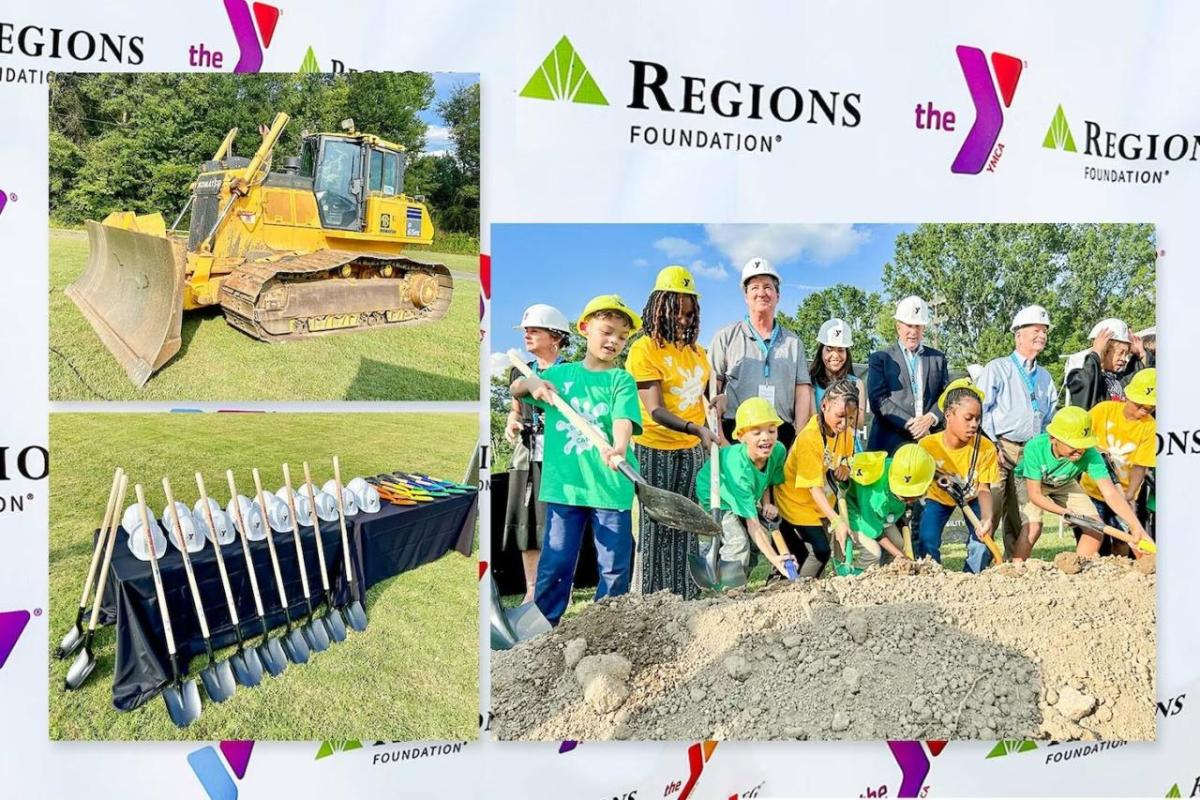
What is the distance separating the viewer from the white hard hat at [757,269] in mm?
2889

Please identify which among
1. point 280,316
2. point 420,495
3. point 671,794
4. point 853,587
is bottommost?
point 671,794

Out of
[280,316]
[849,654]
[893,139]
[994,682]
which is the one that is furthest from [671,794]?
[893,139]

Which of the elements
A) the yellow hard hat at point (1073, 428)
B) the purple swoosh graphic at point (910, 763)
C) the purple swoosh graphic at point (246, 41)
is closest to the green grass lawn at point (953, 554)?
the yellow hard hat at point (1073, 428)

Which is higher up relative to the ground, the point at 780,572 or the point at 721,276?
the point at 721,276

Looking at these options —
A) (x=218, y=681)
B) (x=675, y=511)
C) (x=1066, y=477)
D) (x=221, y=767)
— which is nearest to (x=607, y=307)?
(x=675, y=511)

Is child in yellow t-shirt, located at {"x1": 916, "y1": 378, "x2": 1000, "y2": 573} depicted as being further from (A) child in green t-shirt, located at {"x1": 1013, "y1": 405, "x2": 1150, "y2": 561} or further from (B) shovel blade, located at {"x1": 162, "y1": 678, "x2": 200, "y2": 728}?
(B) shovel blade, located at {"x1": 162, "y1": 678, "x2": 200, "y2": 728}

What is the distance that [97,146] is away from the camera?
9.46ft

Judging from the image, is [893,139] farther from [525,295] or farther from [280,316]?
[280,316]

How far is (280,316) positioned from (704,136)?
175 centimetres

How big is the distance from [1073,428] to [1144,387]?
12.0 inches

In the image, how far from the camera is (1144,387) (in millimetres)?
2922

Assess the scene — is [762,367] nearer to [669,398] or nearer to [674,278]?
[669,398]

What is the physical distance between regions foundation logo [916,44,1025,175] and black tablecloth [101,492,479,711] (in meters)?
2.24

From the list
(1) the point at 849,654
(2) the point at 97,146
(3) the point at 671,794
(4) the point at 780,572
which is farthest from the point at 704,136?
Answer: (3) the point at 671,794
